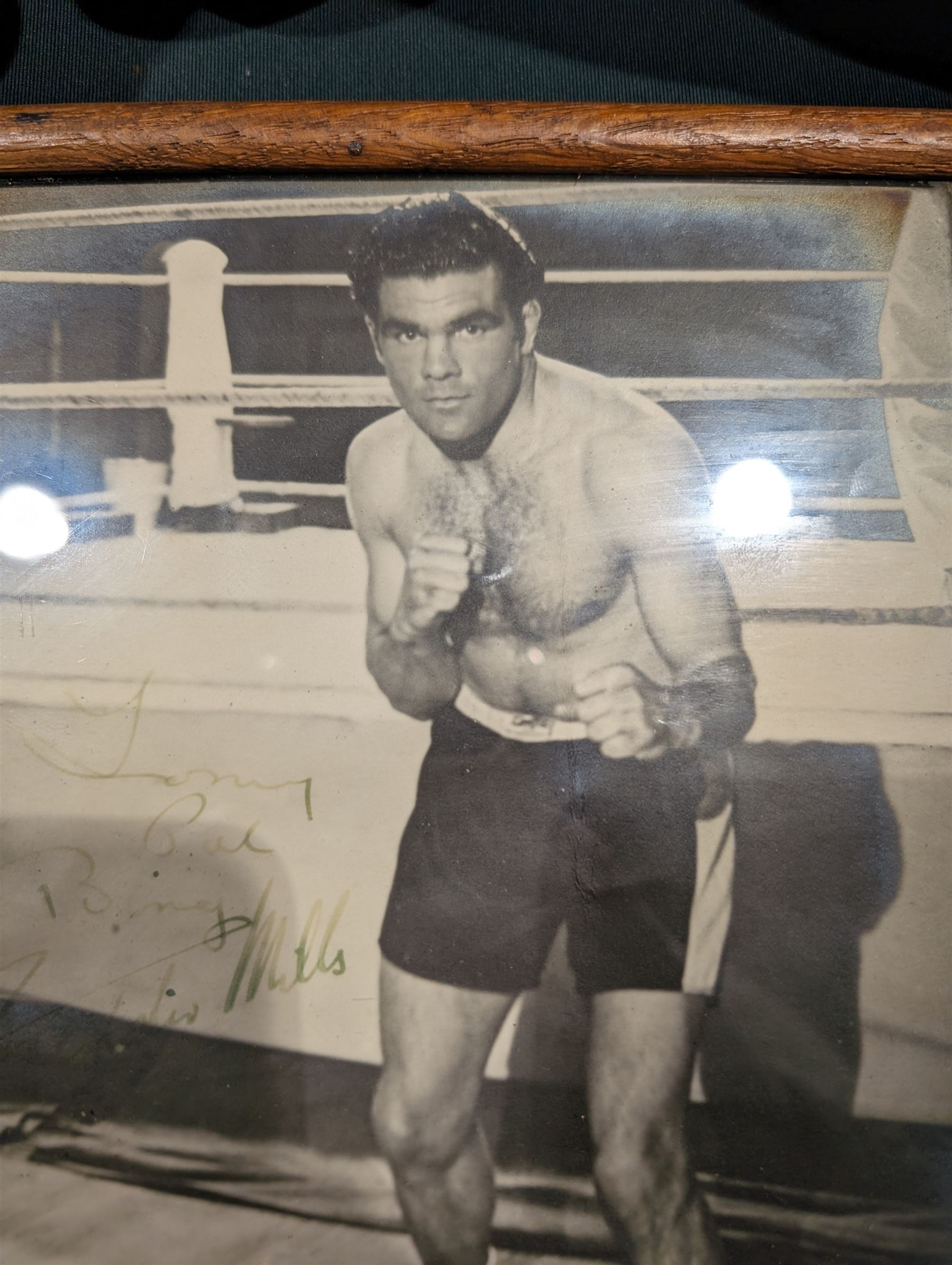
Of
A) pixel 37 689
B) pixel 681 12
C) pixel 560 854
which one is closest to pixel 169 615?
pixel 37 689

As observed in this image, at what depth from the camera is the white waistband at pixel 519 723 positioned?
892 mm

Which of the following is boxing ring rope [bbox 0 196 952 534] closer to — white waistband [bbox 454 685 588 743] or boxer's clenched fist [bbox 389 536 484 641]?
boxer's clenched fist [bbox 389 536 484 641]

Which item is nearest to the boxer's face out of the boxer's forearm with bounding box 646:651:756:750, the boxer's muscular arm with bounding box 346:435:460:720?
the boxer's muscular arm with bounding box 346:435:460:720

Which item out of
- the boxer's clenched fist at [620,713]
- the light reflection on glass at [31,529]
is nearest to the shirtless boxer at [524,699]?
the boxer's clenched fist at [620,713]

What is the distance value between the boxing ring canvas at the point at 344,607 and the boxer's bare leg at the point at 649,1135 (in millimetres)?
31

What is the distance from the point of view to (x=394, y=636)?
0.91 metres

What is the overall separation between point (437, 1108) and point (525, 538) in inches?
25.1

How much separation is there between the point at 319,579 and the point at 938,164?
34.5 inches

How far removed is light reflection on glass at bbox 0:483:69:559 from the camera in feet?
3.08

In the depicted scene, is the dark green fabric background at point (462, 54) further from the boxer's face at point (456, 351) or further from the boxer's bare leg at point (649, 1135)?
the boxer's bare leg at point (649, 1135)

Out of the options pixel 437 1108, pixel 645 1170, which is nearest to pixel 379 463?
pixel 437 1108

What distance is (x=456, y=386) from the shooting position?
941 millimetres

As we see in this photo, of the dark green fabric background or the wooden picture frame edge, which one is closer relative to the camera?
the wooden picture frame edge

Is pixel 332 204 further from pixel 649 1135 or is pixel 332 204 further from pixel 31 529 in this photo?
pixel 649 1135
